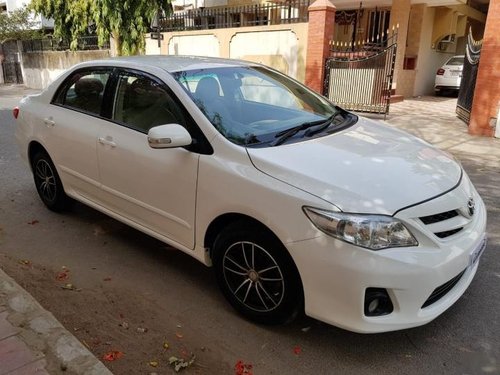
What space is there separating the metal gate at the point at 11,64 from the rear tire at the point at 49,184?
22.2 m

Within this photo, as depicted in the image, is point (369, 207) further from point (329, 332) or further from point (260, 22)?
point (260, 22)

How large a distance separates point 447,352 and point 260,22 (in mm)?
13520

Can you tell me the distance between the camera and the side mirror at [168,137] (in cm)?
314

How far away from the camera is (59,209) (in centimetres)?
512

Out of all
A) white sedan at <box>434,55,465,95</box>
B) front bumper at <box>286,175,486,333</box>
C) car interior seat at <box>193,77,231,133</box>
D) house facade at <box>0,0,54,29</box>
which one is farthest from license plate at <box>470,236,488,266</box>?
house facade at <box>0,0,54,29</box>

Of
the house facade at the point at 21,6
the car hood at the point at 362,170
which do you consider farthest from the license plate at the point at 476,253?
the house facade at the point at 21,6

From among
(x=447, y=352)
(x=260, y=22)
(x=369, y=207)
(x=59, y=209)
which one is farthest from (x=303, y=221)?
(x=260, y=22)

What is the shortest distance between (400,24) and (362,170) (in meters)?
14.8

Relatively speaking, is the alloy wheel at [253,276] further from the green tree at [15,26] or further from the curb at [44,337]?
the green tree at [15,26]

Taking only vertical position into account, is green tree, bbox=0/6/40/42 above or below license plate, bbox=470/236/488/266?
above

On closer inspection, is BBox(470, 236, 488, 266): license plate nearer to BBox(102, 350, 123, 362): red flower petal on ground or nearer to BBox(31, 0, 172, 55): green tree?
BBox(102, 350, 123, 362): red flower petal on ground

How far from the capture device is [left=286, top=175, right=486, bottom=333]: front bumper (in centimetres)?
251

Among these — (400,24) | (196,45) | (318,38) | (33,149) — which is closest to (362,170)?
(33,149)

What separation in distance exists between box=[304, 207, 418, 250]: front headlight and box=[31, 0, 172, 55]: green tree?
14.6m
